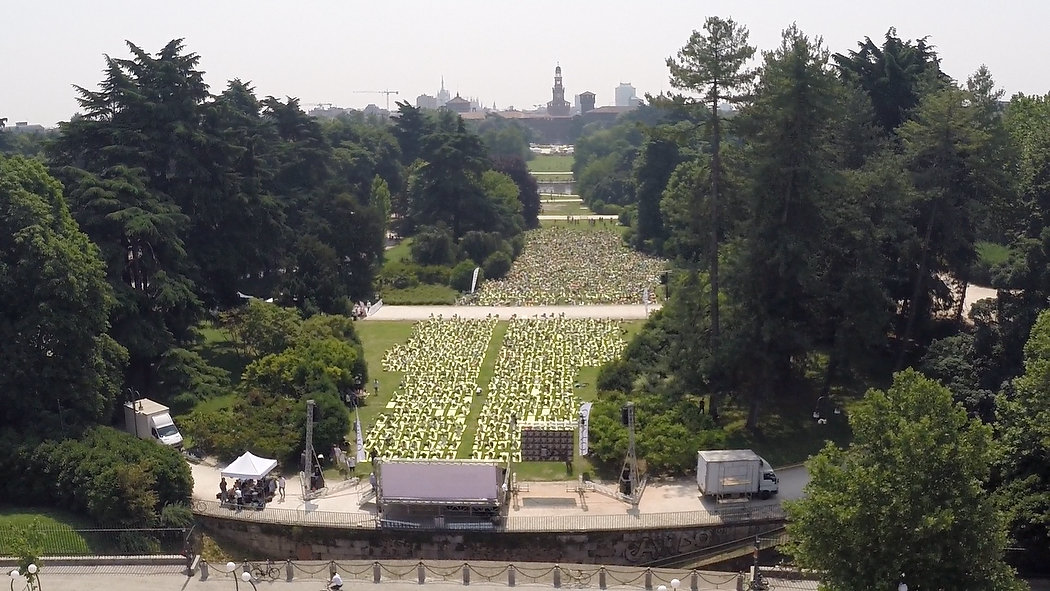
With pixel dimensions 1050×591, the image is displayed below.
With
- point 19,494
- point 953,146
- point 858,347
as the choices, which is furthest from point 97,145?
point 953,146

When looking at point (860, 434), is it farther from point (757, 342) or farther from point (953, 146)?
point (953, 146)

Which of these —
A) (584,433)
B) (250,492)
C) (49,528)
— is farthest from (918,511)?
(49,528)

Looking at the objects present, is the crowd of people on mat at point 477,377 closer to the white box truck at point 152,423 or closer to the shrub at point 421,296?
the shrub at point 421,296

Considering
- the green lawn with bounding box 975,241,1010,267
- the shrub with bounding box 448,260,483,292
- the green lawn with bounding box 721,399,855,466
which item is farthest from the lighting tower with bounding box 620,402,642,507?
the green lawn with bounding box 975,241,1010,267

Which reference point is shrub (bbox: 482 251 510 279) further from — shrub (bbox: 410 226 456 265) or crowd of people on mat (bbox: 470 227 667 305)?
shrub (bbox: 410 226 456 265)

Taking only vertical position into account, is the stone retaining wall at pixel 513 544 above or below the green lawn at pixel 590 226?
below

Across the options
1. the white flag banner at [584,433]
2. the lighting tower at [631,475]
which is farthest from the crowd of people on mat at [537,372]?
the lighting tower at [631,475]

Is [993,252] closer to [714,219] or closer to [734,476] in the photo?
[714,219]
